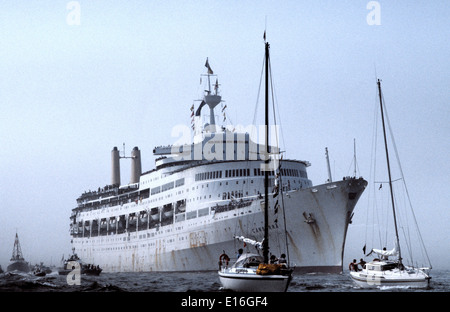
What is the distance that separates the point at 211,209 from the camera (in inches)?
2301

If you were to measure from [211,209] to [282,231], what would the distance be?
949cm

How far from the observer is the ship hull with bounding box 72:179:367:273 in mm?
49469

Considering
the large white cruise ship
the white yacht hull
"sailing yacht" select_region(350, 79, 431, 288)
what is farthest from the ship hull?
the white yacht hull

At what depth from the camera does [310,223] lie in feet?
163

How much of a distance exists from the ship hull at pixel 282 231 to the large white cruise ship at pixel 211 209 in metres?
0.08

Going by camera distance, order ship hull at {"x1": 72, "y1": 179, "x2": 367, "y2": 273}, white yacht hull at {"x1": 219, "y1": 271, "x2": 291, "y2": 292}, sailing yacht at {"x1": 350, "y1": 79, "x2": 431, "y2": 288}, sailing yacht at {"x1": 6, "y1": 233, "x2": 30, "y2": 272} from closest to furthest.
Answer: white yacht hull at {"x1": 219, "y1": 271, "x2": 291, "y2": 292} → sailing yacht at {"x1": 350, "y1": 79, "x2": 431, "y2": 288} → ship hull at {"x1": 72, "y1": 179, "x2": 367, "y2": 273} → sailing yacht at {"x1": 6, "y1": 233, "x2": 30, "y2": 272}

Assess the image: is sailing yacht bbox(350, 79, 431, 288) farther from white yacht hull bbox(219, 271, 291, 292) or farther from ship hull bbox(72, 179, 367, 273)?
white yacht hull bbox(219, 271, 291, 292)

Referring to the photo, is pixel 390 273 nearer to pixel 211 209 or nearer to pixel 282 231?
pixel 282 231

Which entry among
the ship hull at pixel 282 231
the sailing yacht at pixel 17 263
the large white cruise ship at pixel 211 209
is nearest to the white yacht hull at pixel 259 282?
the large white cruise ship at pixel 211 209

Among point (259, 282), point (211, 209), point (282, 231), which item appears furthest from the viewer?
point (211, 209)

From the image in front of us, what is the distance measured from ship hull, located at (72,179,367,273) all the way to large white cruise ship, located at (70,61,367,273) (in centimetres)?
8

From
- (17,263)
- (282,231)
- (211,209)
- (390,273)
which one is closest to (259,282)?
A: (390,273)
